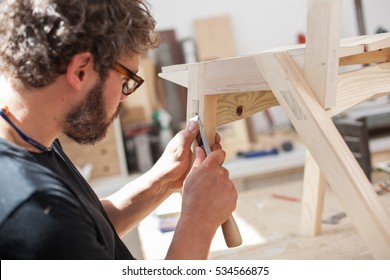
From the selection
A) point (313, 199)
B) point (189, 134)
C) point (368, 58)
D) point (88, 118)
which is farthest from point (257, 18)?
point (88, 118)

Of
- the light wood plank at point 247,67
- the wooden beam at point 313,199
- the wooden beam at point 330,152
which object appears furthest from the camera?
the wooden beam at point 313,199

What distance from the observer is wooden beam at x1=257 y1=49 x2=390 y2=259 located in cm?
66

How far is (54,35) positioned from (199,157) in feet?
1.17

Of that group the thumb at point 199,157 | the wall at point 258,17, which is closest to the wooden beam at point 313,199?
the thumb at point 199,157

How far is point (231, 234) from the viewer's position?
0.87m

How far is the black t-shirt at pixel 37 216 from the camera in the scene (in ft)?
2.19

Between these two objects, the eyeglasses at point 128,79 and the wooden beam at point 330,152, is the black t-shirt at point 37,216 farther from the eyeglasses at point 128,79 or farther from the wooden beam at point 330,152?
the wooden beam at point 330,152

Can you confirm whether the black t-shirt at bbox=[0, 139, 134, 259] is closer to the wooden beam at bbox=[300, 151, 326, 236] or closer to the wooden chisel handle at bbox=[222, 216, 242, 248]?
the wooden chisel handle at bbox=[222, 216, 242, 248]

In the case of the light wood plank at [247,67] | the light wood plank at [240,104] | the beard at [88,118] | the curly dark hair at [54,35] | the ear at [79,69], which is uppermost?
the curly dark hair at [54,35]

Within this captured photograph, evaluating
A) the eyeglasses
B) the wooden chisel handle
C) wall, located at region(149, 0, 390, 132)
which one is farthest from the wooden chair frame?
wall, located at region(149, 0, 390, 132)

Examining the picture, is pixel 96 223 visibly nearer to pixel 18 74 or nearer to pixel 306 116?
pixel 18 74

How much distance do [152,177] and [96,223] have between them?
316mm

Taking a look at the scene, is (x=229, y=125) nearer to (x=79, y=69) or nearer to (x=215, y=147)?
(x=215, y=147)

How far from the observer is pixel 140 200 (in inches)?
44.9
